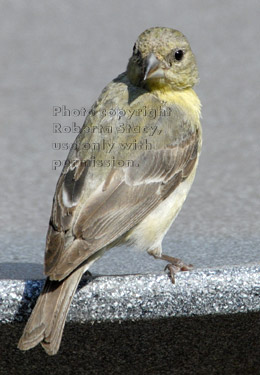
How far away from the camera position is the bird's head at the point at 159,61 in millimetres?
4258

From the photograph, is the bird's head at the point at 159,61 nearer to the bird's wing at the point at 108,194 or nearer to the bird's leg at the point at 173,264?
the bird's wing at the point at 108,194

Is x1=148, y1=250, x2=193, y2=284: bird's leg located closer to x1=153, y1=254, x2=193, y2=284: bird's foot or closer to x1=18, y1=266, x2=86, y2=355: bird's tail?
x1=153, y1=254, x2=193, y2=284: bird's foot

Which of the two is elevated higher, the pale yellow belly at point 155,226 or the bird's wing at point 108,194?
the bird's wing at point 108,194

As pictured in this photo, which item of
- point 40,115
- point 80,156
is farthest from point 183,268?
point 40,115

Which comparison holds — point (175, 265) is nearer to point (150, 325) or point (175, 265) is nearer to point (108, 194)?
point (108, 194)

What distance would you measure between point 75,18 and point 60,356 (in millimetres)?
4284

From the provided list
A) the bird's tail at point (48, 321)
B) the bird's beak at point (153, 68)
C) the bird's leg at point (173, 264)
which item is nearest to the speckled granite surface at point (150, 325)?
the bird's tail at point (48, 321)

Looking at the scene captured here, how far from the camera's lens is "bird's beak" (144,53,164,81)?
4.16 m

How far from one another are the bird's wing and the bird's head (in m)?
0.24

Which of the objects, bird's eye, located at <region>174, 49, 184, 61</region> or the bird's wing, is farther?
bird's eye, located at <region>174, 49, 184, 61</region>

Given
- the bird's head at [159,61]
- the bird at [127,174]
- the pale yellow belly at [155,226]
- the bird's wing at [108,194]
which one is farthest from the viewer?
the bird's head at [159,61]

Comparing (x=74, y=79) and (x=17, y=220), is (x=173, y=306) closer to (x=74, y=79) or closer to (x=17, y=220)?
(x=17, y=220)

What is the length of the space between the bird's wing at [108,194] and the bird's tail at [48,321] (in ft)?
0.25

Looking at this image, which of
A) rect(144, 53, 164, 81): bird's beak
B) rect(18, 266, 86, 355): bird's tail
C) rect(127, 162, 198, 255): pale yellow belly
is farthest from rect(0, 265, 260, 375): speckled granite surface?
rect(144, 53, 164, 81): bird's beak
